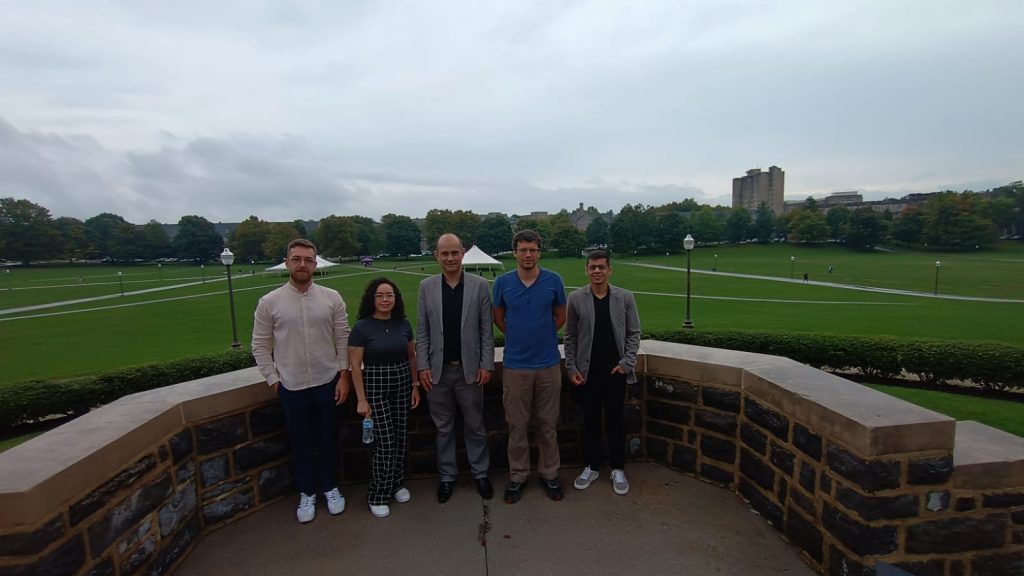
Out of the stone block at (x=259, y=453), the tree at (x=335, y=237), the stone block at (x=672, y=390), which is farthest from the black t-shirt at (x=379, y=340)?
the tree at (x=335, y=237)

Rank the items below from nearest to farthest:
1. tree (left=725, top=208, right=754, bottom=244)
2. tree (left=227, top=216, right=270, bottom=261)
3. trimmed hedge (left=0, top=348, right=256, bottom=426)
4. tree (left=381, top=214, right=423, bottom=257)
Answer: trimmed hedge (left=0, top=348, right=256, bottom=426)
tree (left=227, top=216, right=270, bottom=261)
tree (left=381, top=214, right=423, bottom=257)
tree (left=725, top=208, right=754, bottom=244)

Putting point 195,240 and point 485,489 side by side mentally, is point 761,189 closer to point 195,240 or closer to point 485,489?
point 195,240

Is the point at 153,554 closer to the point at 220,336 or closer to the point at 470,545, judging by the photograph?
the point at 470,545

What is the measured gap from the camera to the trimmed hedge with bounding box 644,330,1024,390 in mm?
8305

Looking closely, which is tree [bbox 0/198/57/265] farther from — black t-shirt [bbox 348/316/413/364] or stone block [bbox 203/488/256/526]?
black t-shirt [bbox 348/316/413/364]

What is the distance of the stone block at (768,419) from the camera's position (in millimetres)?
2652

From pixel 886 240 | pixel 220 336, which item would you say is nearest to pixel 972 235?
pixel 886 240

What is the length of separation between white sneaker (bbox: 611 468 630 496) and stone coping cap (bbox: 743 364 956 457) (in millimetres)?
1008

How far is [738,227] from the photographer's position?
3469 inches

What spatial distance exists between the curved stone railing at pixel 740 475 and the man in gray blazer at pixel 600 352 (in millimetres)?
558

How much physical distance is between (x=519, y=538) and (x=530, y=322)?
124 centimetres

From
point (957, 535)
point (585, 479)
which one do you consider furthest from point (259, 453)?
point (957, 535)

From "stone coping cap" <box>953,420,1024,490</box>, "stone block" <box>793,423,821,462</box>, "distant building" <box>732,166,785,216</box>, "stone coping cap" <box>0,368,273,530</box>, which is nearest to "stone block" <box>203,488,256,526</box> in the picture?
"stone coping cap" <box>0,368,273,530</box>

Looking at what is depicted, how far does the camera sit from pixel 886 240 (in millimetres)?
76750
